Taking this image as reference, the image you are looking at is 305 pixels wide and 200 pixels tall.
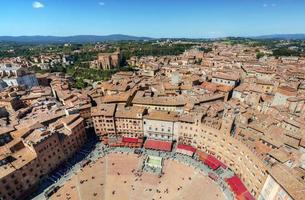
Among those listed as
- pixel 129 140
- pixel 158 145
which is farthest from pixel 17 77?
pixel 158 145

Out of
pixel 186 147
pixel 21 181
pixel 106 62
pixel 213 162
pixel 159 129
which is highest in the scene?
pixel 106 62

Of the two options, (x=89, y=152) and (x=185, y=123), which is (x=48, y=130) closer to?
(x=89, y=152)

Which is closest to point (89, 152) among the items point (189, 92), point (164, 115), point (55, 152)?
point (55, 152)

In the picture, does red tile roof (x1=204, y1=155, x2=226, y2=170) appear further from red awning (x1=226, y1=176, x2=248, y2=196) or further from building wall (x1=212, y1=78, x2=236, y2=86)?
building wall (x1=212, y1=78, x2=236, y2=86)

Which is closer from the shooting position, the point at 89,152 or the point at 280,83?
the point at 89,152

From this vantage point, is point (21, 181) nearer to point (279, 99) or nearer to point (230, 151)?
point (230, 151)
